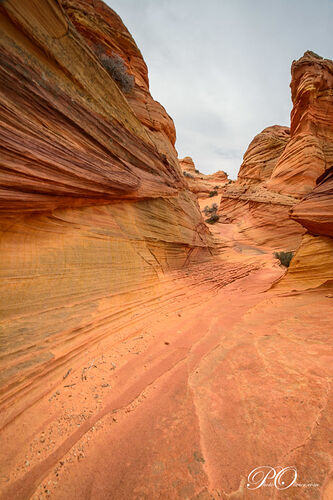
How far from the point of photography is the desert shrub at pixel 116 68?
6.11 m

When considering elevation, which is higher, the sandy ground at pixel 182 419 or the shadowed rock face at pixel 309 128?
the shadowed rock face at pixel 309 128

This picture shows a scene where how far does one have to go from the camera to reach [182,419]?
142 centimetres

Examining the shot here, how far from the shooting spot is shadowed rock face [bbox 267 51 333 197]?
11641 millimetres

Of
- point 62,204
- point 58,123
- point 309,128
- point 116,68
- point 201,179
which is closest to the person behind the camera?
point 62,204

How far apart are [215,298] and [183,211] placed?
4.31m

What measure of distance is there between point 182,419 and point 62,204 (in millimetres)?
3675

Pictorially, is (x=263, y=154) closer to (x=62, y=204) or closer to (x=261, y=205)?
(x=261, y=205)

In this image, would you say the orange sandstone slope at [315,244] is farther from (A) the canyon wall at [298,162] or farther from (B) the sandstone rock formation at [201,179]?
(B) the sandstone rock formation at [201,179]

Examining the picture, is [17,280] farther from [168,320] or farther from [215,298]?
[215,298]

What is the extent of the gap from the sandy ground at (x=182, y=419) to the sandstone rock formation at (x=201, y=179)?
26.9m

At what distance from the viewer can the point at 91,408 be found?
1.62 meters

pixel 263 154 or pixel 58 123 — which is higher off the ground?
pixel 263 154

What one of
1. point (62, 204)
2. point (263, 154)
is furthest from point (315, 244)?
point (263, 154)

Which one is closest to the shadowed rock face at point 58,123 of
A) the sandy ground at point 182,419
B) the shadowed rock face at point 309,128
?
the sandy ground at point 182,419
